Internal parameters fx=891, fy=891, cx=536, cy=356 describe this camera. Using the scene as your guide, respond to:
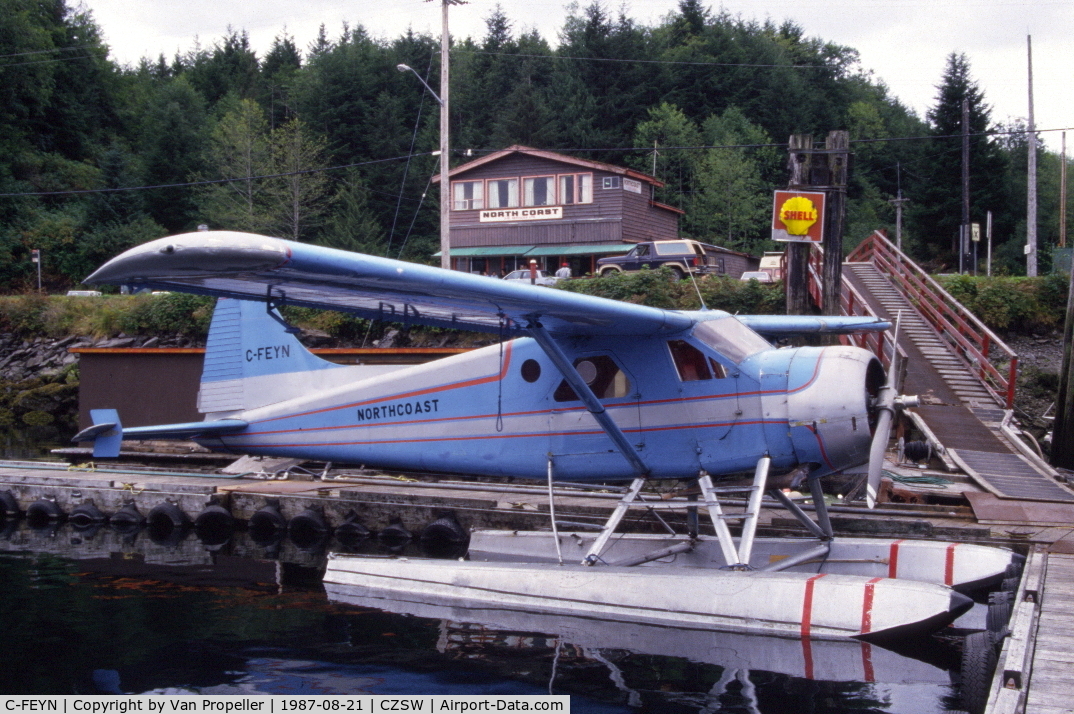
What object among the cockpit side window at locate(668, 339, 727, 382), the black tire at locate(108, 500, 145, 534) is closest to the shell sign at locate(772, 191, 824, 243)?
the cockpit side window at locate(668, 339, 727, 382)

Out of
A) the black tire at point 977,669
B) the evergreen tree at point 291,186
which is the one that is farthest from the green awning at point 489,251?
the black tire at point 977,669

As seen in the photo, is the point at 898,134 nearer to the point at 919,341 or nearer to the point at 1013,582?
the point at 919,341

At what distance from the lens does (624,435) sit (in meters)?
8.55

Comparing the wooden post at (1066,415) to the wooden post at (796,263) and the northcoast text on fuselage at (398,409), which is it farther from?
the northcoast text on fuselage at (398,409)

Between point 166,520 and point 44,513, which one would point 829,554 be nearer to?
point 166,520

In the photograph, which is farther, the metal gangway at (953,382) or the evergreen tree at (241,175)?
the evergreen tree at (241,175)

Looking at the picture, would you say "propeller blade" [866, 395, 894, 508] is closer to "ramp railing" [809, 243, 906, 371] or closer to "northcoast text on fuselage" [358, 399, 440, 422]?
"northcoast text on fuselage" [358, 399, 440, 422]

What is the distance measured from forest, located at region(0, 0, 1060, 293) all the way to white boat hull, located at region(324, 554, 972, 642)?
1286 inches

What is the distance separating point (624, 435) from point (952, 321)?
538 inches

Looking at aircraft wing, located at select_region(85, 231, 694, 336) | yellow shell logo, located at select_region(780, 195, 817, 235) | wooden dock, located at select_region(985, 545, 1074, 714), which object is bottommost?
wooden dock, located at select_region(985, 545, 1074, 714)

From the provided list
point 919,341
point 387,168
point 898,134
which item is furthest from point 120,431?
point 898,134

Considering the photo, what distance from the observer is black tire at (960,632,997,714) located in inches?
245

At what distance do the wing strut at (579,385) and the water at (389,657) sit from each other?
5.59ft

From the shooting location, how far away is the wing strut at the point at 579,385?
820cm
